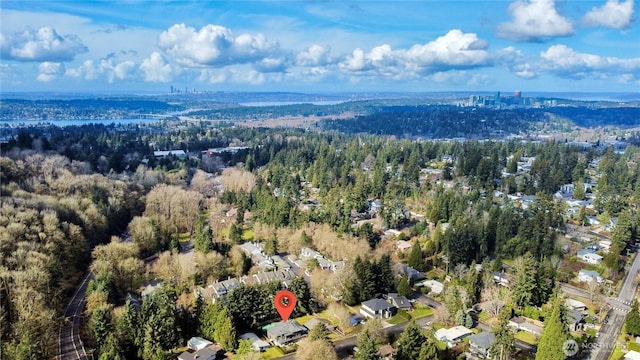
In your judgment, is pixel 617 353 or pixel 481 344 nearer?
pixel 481 344

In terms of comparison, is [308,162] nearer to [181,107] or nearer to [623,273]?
[623,273]

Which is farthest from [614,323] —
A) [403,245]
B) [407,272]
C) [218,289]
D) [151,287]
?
[151,287]

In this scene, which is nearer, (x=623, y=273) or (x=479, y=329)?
(x=479, y=329)

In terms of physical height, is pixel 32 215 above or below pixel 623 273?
above

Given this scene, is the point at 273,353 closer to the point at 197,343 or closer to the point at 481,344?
the point at 197,343

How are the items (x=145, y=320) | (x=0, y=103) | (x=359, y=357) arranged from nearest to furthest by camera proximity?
(x=359, y=357) < (x=145, y=320) < (x=0, y=103)

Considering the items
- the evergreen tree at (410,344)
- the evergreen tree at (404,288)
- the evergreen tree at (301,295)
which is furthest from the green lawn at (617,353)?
the evergreen tree at (301,295)

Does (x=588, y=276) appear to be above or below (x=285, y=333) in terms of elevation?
→ below

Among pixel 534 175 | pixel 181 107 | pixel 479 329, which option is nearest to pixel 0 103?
pixel 181 107

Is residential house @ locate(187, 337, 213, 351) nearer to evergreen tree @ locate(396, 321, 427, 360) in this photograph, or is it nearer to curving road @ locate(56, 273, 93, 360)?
curving road @ locate(56, 273, 93, 360)
